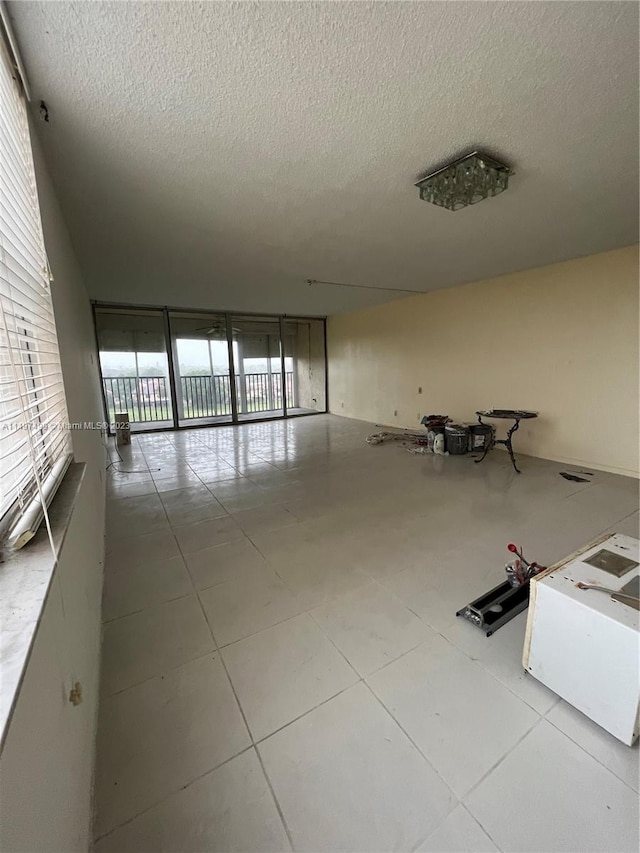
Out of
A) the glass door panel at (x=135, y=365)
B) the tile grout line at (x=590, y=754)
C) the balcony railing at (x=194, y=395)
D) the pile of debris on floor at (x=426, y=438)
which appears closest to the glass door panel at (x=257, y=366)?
the balcony railing at (x=194, y=395)

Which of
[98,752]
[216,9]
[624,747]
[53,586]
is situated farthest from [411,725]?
[216,9]

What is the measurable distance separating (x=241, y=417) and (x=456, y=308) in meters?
5.00

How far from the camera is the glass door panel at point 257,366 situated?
763 centimetres

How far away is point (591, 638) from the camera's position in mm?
1184

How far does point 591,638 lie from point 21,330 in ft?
6.95

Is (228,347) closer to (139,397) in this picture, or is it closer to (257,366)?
(257,366)

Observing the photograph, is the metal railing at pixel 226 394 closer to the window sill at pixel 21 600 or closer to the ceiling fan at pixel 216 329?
the ceiling fan at pixel 216 329

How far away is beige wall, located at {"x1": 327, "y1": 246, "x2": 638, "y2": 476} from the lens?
144 inches

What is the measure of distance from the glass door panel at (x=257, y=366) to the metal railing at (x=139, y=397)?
5.07ft

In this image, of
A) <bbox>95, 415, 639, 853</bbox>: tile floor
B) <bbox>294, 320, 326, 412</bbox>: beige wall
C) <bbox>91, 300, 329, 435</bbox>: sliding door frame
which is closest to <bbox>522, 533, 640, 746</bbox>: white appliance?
<bbox>95, 415, 639, 853</bbox>: tile floor

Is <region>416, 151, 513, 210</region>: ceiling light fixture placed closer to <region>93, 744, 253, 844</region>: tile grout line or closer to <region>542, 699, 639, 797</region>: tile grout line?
<region>542, 699, 639, 797</region>: tile grout line

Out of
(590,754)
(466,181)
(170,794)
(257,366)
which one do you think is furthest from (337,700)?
(257,366)

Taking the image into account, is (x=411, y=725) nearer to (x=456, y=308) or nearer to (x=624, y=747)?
(x=624, y=747)

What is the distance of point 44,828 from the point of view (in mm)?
628
